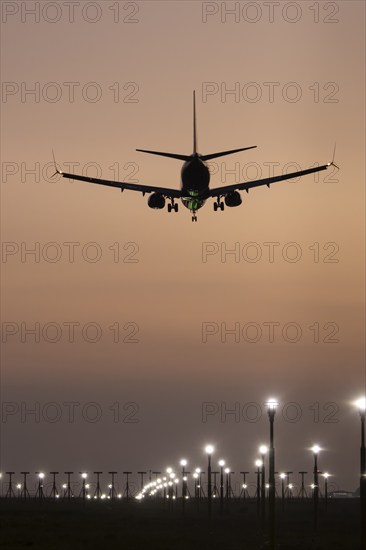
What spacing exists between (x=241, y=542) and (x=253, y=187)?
27.6 m

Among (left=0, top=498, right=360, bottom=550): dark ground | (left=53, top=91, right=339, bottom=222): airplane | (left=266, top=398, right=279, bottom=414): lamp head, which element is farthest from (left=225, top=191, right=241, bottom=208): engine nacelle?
(left=266, top=398, right=279, bottom=414): lamp head

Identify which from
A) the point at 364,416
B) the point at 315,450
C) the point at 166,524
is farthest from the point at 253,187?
the point at 166,524

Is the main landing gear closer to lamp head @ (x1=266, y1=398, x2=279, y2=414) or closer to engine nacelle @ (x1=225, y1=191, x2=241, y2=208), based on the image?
engine nacelle @ (x1=225, y1=191, x2=241, y2=208)

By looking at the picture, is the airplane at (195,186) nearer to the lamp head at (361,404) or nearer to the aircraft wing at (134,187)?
the aircraft wing at (134,187)

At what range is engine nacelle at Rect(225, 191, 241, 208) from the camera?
9231 centimetres

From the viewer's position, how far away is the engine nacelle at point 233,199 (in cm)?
9231

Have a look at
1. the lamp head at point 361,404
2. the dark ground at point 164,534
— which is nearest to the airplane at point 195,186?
the dark ground at point 164,534

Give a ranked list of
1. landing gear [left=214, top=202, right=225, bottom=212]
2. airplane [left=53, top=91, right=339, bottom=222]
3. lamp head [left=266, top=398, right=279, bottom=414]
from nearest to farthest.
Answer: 1. lamp head [left=266, top=398, right=279, bottom=414]
2. airplane [left=53, top=91, right=339, bottom=222]
3. landing gear [left=214, top=202, right=225, bottom=212]

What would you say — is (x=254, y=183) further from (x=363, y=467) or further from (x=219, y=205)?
(x=363, y=467)

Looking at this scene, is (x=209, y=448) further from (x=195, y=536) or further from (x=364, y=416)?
(x=364, y=416)

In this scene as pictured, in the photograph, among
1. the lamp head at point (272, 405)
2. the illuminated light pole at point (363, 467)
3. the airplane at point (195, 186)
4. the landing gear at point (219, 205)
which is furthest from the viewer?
the landing gear at point (219, 205)

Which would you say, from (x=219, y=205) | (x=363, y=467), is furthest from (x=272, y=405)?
(x=219, y=205)

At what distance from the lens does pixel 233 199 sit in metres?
92.4

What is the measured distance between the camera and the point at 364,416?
191 ft
